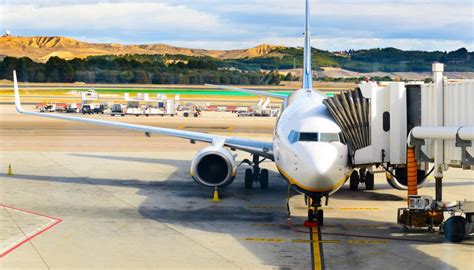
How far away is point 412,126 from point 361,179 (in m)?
8.64

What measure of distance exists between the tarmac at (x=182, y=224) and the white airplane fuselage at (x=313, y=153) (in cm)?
142

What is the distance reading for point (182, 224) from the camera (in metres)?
23.0

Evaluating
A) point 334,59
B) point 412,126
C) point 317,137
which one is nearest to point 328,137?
point 317,137

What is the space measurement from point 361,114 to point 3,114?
67193 millimetres

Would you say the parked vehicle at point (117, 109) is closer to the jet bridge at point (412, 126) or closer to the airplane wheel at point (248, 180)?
the airplane wheel at point (248, 180)

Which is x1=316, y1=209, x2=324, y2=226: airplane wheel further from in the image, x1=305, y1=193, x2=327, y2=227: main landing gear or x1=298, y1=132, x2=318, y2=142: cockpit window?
x1=298, y1=132, x2=318, y2=142: cockpit window

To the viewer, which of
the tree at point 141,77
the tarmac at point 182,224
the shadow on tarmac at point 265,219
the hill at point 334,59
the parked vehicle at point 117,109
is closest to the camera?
the tarmac at point 182,224

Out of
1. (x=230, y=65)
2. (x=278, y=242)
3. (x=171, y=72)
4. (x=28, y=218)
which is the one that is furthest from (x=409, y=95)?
(x=230, y=65)

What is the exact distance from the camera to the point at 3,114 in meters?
83.9

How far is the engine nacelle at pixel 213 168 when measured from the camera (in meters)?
27.9

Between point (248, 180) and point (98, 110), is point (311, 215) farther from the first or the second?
point (98, 110)

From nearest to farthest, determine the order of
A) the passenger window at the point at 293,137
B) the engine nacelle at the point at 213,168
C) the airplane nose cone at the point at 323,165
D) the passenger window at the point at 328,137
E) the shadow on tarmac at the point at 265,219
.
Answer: the shadow on tarmac at the point at 265,219
the airplane nose cone at the point at 323,165
the passenger window at the point at 328,137
the passenger window at the point at 293,137
the engine nacelle at the point at 213,168

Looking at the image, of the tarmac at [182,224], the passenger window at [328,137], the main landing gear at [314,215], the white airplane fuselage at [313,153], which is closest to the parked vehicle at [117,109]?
the tarmac at [182,224]

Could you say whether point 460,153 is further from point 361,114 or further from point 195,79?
point 195,79
